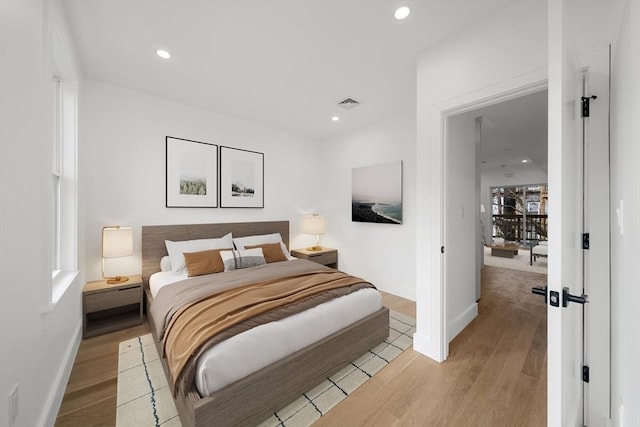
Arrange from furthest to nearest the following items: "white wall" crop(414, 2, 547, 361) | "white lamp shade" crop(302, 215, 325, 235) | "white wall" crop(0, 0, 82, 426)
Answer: "white lamp shade" crop(302, 215, 325, 235) < "white wall" crop(414, 2, 547, 361) < "white wall" crop(0, 0, 82, 426)

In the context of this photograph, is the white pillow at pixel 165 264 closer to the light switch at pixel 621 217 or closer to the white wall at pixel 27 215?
the white wall at pixel 27 215

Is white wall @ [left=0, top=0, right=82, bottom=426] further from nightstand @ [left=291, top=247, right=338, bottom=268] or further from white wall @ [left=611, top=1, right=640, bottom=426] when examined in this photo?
nightstand @ [left=291, top=247, right=338, bottom=268]

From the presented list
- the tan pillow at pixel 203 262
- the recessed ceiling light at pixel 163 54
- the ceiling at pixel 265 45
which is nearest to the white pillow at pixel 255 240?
the tan pillow at pixel 203 262

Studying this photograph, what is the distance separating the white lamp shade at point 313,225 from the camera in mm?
4262

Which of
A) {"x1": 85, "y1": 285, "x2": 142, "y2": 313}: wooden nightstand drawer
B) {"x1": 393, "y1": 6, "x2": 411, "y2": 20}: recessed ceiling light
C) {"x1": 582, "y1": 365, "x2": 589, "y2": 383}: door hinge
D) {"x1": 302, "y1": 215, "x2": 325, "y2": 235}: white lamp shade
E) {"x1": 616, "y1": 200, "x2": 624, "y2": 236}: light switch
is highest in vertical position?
{"x1": 393, "y1": 6, "x2": 411, "y2": 20}: recessed ceiling light

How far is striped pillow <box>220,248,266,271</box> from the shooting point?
9.64 feet

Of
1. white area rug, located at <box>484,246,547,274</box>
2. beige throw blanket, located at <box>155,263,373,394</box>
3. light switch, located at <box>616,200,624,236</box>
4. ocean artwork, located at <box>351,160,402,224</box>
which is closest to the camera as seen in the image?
light switch, located at <box>616,200,624,236</box>

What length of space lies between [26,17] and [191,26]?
0.98 metres

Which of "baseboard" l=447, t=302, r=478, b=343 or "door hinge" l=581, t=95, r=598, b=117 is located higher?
"door hinge" l=581, t=95, r=598, b=117

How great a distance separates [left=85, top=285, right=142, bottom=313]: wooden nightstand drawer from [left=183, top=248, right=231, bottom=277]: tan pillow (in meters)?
0.54

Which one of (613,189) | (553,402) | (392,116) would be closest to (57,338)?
(553,402)

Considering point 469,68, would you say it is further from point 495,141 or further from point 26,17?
point 495,141

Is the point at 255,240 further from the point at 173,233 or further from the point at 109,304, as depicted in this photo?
the point at 109,304

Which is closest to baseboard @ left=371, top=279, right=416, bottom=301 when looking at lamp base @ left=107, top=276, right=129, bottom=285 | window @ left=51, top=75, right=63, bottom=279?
lamp base @ left=107, top=276, right=129, bottom=285
